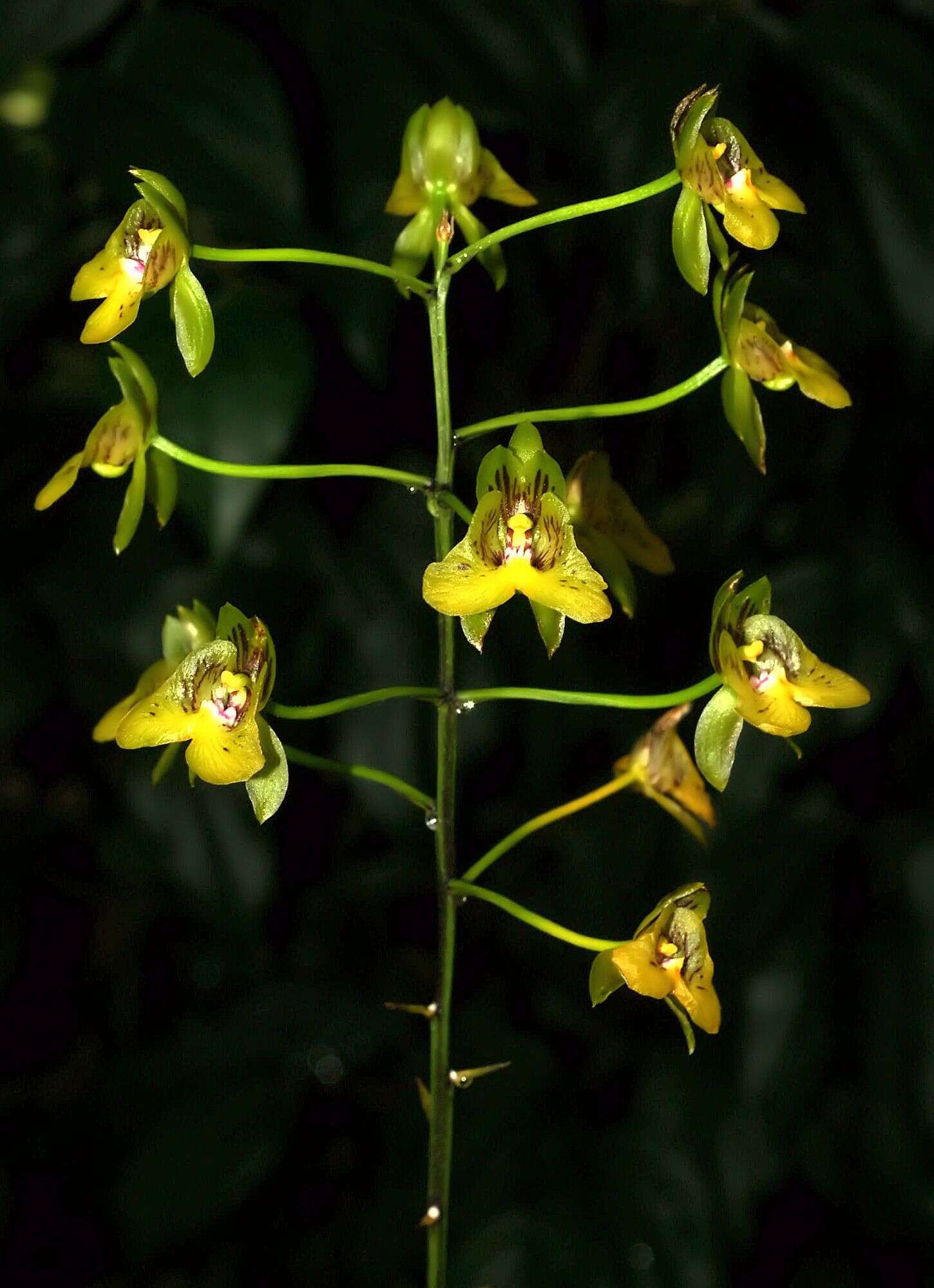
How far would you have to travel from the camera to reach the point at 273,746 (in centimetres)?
61

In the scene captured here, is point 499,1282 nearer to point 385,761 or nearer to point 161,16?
point 385,761

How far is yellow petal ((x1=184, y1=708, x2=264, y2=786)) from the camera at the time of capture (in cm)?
58

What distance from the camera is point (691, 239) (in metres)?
0.62

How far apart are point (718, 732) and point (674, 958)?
0.11 meters

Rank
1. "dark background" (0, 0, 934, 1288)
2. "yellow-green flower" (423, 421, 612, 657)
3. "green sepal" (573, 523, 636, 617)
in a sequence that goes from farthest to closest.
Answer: "dark background" (0, 0, 934, 1288)
"green sepal" (573, 523, 636, 617)
"yellow-green flower" (423, 421, 612, 657)

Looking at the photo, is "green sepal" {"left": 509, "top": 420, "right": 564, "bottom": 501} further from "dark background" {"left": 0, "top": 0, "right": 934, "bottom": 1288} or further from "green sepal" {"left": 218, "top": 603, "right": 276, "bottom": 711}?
"dark background" {"left": 0, "top": 0, "right": 934, "bottom": 1288}

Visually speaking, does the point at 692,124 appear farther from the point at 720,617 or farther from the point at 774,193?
the point at 720,617

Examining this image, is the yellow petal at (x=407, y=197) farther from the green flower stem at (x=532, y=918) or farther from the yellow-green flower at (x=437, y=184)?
the green flower stem at (x=532, y=918)

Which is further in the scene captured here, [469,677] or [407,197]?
[469,677]

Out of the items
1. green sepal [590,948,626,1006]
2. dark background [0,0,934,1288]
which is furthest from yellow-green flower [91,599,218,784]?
green sepal [590,948,626,1006]

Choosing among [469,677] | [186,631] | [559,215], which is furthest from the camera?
[469,677]

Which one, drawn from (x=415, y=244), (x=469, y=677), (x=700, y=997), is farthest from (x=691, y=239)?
(x=469, y=677)

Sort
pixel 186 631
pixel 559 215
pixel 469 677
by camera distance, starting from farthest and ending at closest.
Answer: pixel 469 677 < pixel 186 631 < pixel 559 215

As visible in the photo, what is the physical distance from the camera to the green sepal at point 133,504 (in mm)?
630
